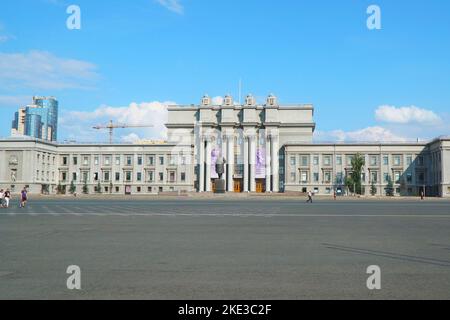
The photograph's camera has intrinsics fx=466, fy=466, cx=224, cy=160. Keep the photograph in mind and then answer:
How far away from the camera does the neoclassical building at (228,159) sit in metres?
105

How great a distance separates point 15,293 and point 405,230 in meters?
15.2

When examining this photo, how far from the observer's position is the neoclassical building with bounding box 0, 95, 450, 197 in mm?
105188

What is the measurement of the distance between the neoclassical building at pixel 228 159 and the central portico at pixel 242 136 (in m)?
0.24

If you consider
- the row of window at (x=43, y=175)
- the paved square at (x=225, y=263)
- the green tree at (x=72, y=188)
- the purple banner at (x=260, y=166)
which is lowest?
the paved square at (x=225, y=263)

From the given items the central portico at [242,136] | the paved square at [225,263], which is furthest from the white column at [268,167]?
the paved square at [225,263]

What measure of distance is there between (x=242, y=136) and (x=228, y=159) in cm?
679

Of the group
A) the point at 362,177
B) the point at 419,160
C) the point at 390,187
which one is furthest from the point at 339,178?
the point at 419,160

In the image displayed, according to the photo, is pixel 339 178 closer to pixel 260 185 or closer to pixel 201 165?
pixel 260 185

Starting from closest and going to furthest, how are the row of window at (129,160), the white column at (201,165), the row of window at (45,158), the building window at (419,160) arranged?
the building window at (419,160)
the row of window at (45,158)
the white column at (201,165)
the row of window at (129,160)

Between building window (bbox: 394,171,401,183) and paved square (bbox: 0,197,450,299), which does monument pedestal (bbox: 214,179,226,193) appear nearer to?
building window (bbox: 394,171,401,183)

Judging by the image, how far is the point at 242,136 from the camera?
11338 centimetres

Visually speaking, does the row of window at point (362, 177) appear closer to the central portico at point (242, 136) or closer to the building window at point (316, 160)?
the building window at point (316, 160)

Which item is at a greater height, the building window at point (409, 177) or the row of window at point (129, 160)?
the row of window at point (129, 160)

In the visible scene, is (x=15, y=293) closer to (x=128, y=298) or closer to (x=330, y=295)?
(x=128, y=298)
